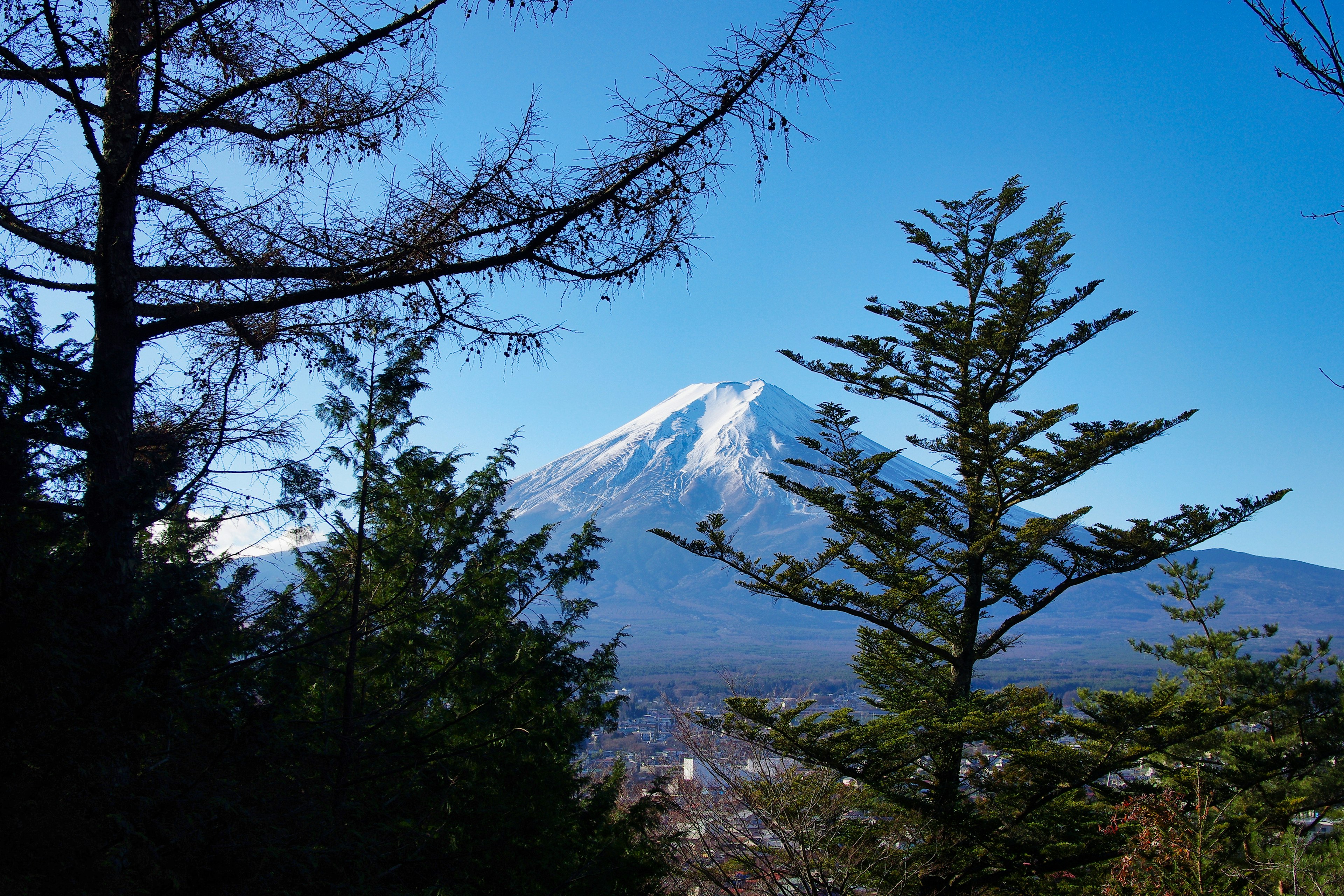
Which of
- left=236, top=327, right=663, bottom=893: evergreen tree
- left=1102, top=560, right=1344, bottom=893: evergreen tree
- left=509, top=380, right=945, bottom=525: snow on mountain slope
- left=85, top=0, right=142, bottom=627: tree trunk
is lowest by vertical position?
left=1102, top=560, right=1344, bottom=893: evergreen tree

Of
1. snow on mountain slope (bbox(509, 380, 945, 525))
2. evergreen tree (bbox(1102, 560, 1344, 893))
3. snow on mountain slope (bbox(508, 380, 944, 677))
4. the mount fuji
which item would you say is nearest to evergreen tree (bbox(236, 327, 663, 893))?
evergreen tree (bbox(1102, 560, 1344, 893))

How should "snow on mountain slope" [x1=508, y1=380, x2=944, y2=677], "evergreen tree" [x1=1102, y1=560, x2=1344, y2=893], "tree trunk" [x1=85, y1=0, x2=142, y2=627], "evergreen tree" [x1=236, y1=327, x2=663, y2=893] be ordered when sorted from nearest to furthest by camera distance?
"tree trunk" [x1=85, y1=0, x2=142, y2=627], "evergreen tree" [x1=236, y1=327, x2=663, y2=893], "evergreen tree" [x1=1102, y1=560, x2=1344, y2=893], "snow on mountain slope" [x1=508, y1=380, x2=944, y2=677]

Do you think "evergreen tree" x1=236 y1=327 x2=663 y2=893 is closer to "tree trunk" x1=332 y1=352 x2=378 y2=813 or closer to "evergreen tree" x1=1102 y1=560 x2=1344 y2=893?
"tree trunk" x1=332 y1=352 x2=378 y2=813

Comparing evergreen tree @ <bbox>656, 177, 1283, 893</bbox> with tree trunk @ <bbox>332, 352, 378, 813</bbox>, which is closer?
tree trunk @ <bbox>332, 352, 378, 813</bbox>

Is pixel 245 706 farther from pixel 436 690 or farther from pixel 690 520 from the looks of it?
pixel 690 520

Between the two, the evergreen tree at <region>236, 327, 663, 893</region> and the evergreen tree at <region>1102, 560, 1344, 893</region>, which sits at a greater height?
the evergreen tree at <region>236, 327, 663, 893</region>

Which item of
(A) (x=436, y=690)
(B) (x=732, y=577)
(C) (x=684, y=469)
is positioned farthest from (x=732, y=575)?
(A) (x=436, y=690)

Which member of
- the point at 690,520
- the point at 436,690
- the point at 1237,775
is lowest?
the point at 1237,775
